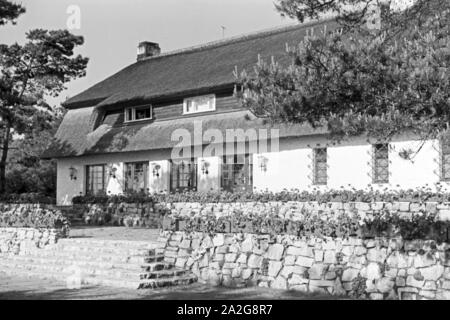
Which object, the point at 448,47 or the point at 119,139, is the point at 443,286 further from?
the point at 119,139

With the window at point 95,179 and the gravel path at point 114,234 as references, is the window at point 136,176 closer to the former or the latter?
the window at point 95,179

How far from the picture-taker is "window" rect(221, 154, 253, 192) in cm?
2116

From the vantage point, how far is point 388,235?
970 cm

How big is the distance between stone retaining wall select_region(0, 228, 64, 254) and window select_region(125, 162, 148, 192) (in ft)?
27.1

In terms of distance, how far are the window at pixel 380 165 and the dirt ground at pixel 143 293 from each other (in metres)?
8.75

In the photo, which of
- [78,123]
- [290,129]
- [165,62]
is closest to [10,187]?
[78,123]

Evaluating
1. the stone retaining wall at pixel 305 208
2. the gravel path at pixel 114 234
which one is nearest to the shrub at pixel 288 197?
the stone retaining wall at pixel 305 208

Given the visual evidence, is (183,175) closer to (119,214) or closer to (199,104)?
(199,104)

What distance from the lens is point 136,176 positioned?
A: 79.6 feet

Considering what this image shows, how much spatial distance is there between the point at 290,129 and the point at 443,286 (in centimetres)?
1080

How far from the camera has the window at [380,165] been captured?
18.2 meters

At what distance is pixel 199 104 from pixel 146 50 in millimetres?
10244

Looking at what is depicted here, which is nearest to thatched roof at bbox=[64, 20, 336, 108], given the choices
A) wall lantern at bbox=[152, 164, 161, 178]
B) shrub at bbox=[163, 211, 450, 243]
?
wall lantern at bbox=[152, 164, 161, 178]

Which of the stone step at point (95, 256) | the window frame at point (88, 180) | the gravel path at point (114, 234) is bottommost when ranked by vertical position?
the stone step at point (95, 256)
